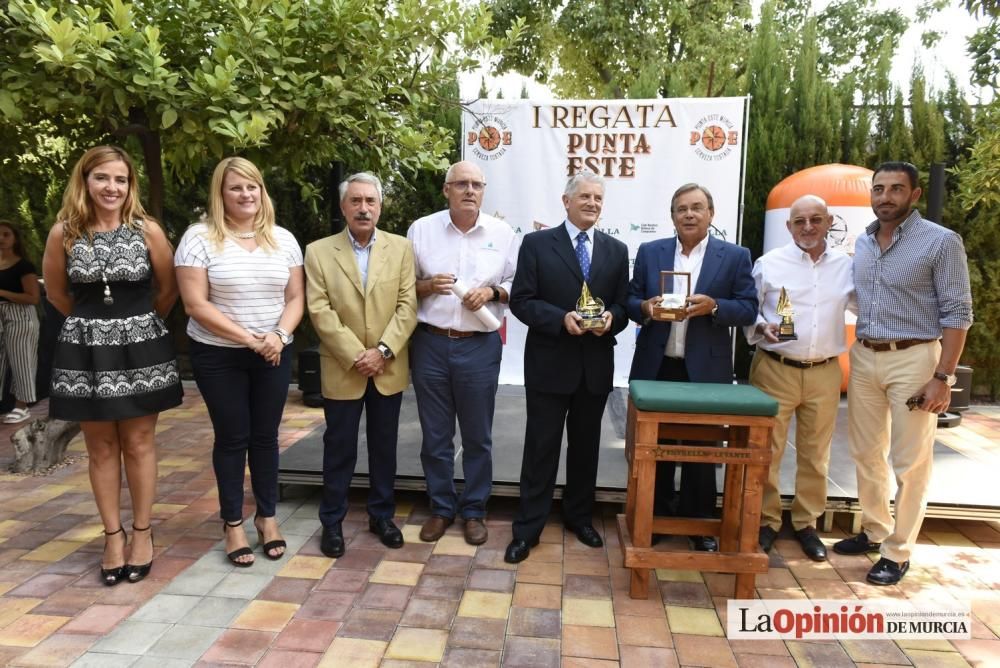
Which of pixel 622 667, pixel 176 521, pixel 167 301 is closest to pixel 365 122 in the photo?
pixel 167 301

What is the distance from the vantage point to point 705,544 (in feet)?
10.5

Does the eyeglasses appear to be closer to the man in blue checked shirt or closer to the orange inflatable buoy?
the man in blue checked shirt

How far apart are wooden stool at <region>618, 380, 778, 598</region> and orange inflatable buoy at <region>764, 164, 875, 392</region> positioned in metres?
3.39

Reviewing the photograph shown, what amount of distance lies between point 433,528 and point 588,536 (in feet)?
2.50

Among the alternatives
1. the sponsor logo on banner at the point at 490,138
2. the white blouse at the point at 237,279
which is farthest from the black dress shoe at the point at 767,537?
the sponsor logo on banner at the point at 490,138

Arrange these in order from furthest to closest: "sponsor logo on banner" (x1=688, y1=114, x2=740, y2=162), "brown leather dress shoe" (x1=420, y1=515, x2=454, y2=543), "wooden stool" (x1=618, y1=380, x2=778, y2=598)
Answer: "sponsor logo on banner" (x1=688, y1=114, x2=740, y2=162), "brown leather dress shoe" (x1=420, y1=515, x2=454, y2=543), "wooden stool" (x1=618, y1=380, x2=778, y2=598)

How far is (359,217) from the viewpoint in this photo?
3043 millimetres

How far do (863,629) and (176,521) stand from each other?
3.25 metres

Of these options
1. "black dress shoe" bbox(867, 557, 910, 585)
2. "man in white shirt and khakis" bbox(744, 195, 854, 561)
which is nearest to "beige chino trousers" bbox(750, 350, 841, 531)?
"man in white shirt and khakis" bbox(744, 195, 854, 561)

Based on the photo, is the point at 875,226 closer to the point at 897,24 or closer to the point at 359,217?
the point at 359,217

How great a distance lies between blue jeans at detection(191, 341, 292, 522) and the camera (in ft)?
9.44

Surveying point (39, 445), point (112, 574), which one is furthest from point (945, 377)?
point (39, 445)

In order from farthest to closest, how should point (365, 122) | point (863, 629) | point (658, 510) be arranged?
point (365, 122) → point (658, 510) → point (863, 629)

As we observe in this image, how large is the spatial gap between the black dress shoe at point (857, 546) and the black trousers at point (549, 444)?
1254 millimetres
